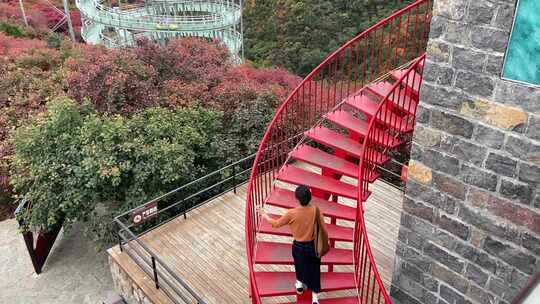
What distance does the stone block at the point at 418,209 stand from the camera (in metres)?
4.34

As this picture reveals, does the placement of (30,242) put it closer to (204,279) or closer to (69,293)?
(69,293)

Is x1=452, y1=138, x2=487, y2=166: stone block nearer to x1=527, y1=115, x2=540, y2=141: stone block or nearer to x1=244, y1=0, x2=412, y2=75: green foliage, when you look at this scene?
x1=527, y1=115, x2=540, y2=141: stone block

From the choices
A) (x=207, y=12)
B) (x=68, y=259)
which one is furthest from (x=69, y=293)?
(x=207, y=12)

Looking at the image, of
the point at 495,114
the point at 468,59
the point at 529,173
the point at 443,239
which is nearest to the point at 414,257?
the point at 443,239

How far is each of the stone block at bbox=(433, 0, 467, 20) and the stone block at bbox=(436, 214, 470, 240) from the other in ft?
5.87

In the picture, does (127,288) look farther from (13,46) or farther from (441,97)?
(13,46)

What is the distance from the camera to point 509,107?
3.51 m

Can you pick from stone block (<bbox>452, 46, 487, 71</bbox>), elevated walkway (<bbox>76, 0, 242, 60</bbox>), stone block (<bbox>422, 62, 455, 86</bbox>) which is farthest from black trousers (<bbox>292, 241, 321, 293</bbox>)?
elevated walkway (<bbox>76, 0, 242, 60</bbox>)

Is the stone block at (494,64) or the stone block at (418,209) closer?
the stone block at (494,64)

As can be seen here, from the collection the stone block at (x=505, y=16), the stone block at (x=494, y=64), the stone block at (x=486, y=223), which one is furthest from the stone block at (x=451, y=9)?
the stone block at (x=486, y=223)

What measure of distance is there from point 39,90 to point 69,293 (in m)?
4.88

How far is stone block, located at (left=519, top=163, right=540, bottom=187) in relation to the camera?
11.5 feet

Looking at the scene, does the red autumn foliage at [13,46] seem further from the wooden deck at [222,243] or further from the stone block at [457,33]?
the stone block at [457,33]

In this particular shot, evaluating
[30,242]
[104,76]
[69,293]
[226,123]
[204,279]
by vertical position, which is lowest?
[69,293]
